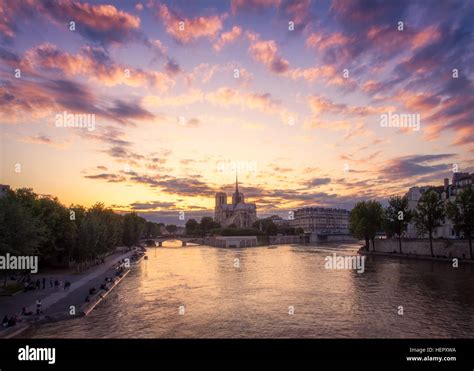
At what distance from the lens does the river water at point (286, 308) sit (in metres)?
29.5

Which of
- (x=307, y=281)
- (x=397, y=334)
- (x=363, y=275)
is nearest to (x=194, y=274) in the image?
(x=307, y=281)

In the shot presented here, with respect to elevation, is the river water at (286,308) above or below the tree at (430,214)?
below

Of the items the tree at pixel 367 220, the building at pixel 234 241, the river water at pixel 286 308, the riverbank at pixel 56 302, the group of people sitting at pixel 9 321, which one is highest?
the tree at pixel 367 220

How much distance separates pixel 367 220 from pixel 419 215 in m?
22.7

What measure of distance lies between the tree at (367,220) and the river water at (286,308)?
43.9m

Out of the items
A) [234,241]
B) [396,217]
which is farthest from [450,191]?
[234,241]

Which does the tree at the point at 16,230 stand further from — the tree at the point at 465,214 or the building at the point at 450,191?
the building at the point at 450,191

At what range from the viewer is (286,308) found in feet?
123

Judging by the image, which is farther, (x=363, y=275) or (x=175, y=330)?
(x=363, y=275)

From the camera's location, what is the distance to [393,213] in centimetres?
9800

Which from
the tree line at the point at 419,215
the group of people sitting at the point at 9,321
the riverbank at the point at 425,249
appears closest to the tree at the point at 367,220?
the tree line at the point at 419,215

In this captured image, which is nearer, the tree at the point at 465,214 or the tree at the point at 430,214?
the tree at the point at 465,214
